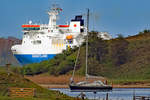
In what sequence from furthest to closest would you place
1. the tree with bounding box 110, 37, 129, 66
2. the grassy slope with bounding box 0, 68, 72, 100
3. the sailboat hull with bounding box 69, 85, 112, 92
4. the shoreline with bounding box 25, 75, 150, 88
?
the tree with bounding box 110, 37, 129, 66, the shoreline with bounding box 25, 75, 150, 88, the sailboat hull with bounding box 69, 85, 112, 92, the grassy slope with bounding box 0, 68, 72, 100

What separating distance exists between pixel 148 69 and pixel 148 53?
373 inches

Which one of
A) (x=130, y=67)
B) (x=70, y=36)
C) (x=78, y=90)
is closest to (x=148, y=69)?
(x=130, y=67)

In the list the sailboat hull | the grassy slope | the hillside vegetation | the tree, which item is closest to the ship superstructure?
the hillside vegetation

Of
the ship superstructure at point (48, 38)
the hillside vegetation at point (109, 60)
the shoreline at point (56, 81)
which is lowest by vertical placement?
the shoreline at point (56, 81)

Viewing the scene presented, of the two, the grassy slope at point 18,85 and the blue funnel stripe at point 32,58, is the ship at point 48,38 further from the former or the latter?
the grassy slope at point 18,85

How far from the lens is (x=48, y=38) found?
14588 cm

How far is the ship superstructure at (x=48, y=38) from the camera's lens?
479ft

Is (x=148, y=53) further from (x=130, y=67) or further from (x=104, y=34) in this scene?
(x=104, y=34)

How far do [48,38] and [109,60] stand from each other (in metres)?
33.1

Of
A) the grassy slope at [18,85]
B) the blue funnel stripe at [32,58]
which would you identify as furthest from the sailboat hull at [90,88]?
the blue funnel stripe at [32,58]

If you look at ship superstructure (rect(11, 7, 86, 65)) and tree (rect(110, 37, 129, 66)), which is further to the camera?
ship superstructure (rect(11, 7, 86, 65))

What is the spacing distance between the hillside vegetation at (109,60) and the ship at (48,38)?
793 inches

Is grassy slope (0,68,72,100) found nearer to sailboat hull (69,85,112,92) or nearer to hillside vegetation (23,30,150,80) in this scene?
sailboat hull (69,85,112,92)

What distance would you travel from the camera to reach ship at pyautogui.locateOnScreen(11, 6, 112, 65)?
14588cm
